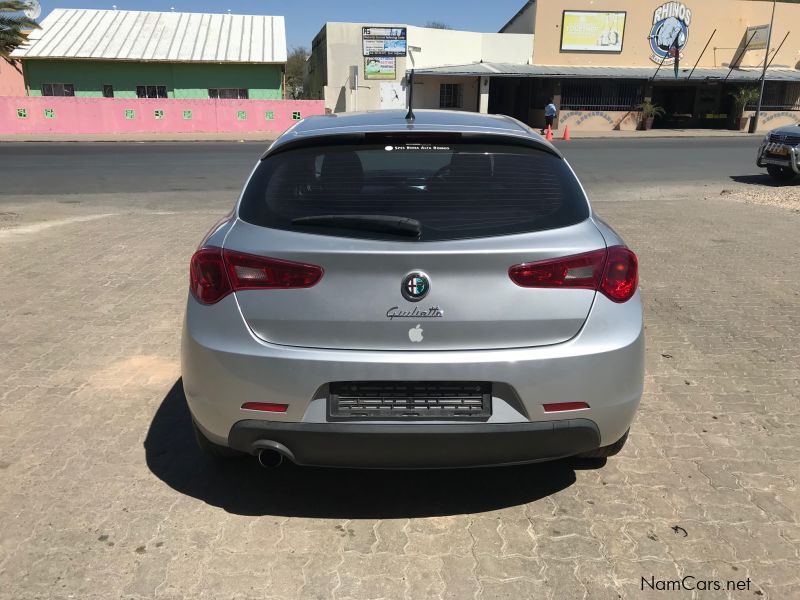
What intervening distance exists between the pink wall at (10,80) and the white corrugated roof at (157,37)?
3.95m

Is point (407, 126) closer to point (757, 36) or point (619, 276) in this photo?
point (619, 276)

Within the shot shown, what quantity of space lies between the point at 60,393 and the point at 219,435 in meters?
1.91

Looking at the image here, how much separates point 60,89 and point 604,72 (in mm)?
30132

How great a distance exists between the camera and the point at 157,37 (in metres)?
37.2

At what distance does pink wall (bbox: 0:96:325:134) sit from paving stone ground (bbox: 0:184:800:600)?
29860 millimetres

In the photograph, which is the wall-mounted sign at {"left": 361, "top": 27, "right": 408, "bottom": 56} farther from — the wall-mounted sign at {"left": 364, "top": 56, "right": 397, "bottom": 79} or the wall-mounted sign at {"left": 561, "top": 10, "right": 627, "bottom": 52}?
the wall-mounted sign at {"left": 561, "top": 10, "right": 627, "bottom": 52}

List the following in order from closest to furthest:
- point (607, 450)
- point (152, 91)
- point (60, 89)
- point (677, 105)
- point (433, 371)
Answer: point (433, 371), point (607, 450), point (60, 89), point (152, 91), point (677, 105)

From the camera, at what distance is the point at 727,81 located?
39.4 metres

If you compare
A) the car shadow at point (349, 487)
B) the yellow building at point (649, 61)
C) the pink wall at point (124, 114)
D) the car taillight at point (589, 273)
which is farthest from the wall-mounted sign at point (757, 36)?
the car shadow at point (349, 487)

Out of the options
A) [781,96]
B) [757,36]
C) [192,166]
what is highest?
[757,36]

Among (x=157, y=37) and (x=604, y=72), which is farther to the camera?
(x=604, y=72)

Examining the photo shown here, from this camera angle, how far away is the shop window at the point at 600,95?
3838cm

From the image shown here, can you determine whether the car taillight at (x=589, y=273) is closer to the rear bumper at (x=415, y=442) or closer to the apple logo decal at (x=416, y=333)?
the apple logo decal at (x=416, y=333)

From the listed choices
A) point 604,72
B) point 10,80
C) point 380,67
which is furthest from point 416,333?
point 10,80
